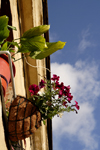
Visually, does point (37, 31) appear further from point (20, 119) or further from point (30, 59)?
point (30, 59)

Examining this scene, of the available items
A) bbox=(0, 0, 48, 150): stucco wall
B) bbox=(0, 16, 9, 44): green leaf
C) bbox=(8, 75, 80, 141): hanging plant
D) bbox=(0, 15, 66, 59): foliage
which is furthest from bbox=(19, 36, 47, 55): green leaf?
bbox=(0, 0, 48, 150): stucco wall

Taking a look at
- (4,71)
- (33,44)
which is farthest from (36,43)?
(4,71)

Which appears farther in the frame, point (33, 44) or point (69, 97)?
point (69, 97)

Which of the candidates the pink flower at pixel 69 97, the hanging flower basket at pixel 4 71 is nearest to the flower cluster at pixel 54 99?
the pink flower at pixel 69 97

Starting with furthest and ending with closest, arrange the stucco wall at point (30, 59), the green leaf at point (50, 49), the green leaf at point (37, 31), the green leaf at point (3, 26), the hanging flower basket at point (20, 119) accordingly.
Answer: the stucco wall at point (30, 59) < the green leaf at point (50, 49) < the green leaf at point (37, 31) < the green leaf at point (3, 26) < the hanging flower basket at point (20, 119)

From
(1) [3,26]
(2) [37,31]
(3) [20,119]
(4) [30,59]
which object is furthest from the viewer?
(4) [30,59]

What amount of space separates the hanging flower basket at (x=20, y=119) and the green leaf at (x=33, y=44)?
0.64 m

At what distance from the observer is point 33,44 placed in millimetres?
1826

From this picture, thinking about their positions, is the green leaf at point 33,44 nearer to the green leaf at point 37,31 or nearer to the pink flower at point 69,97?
the green leaf at point 37,31

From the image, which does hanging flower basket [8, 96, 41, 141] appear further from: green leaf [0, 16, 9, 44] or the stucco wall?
the stucco wall

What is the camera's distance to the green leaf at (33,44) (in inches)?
70.0

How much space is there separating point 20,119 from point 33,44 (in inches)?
31.5

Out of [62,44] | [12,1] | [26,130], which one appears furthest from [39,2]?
[26,130]

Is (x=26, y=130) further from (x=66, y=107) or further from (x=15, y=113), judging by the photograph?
(x=66, y=107)
